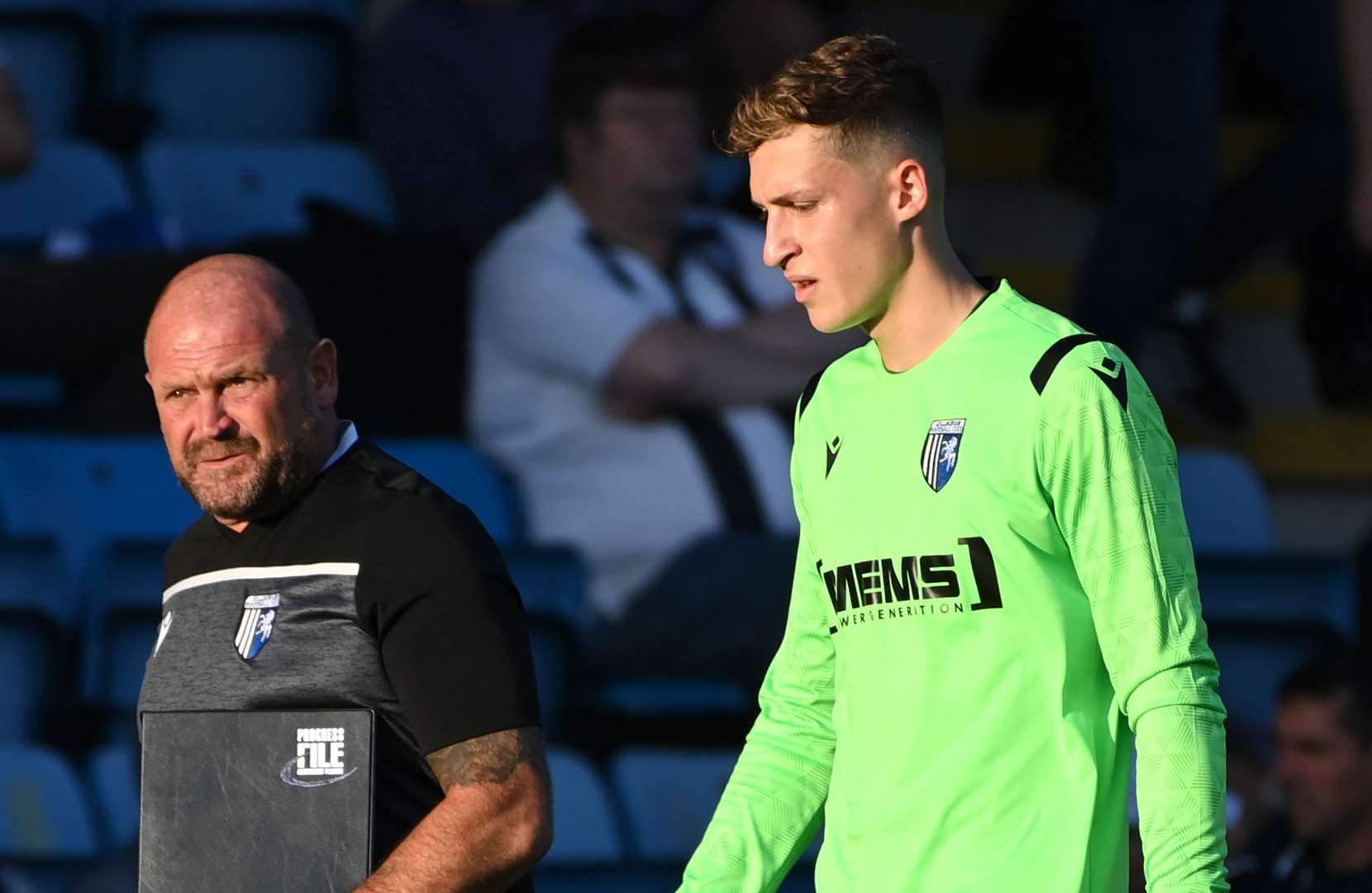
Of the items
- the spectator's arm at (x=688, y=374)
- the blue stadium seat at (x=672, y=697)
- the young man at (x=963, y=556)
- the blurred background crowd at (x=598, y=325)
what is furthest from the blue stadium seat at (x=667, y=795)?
the young man at (x=963, y=556)

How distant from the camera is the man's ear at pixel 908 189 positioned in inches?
110

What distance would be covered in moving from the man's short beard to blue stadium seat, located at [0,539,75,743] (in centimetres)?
277

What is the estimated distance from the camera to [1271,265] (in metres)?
8.56

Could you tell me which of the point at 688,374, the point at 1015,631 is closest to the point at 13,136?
the point at 688,374

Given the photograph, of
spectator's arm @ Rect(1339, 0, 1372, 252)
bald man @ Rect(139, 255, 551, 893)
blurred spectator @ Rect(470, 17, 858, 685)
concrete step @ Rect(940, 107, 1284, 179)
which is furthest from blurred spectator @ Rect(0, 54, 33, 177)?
spectator's arm @ Rect(1339, 0, 1372, 252)

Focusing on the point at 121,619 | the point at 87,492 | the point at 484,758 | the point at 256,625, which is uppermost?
the point at 256,625

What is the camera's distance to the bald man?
9.04ft

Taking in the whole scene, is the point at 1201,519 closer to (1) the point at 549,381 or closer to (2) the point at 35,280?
(1) the point at 549,381

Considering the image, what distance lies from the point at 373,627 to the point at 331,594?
0.24ft

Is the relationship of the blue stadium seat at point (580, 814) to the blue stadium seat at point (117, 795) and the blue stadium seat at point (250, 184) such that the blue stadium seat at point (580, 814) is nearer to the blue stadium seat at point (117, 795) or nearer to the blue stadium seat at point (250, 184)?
the blue stadium seat at point (117, 795)

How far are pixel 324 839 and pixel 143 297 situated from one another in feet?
10.9

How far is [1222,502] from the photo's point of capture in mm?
7285

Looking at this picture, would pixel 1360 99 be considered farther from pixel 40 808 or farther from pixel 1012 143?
pixel 40 808

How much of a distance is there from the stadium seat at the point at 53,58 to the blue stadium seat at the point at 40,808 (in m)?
2.42
